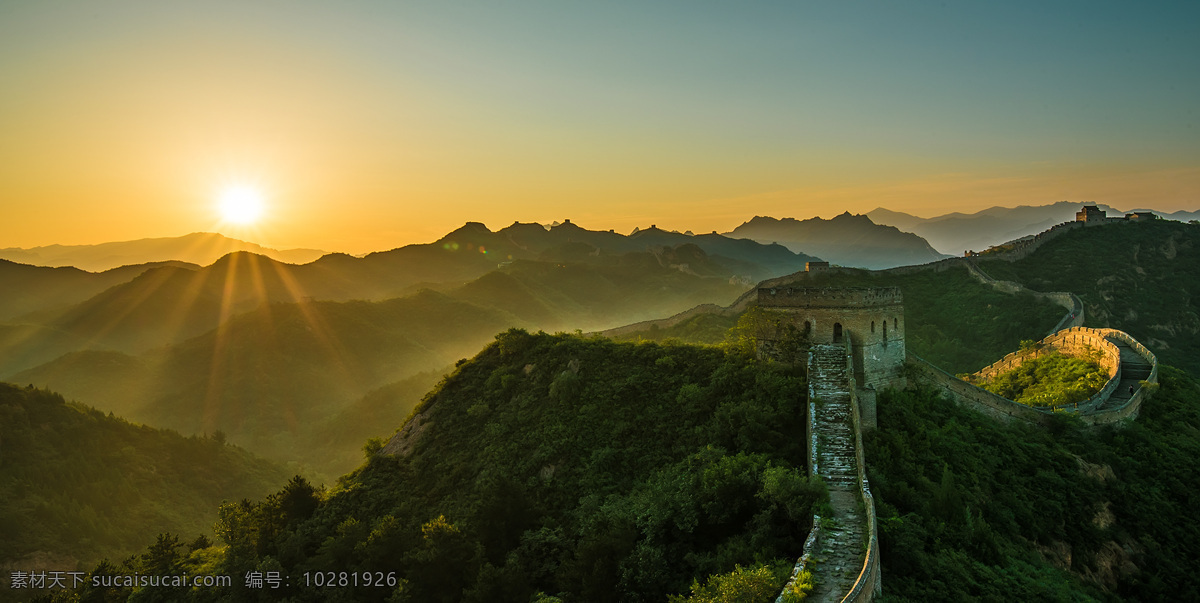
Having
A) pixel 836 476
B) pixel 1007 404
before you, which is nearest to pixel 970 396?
pixel 1007 404

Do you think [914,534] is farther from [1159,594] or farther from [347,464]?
[347,464]

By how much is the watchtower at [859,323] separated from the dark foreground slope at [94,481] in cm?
6387

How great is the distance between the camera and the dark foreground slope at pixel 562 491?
59.7 ft

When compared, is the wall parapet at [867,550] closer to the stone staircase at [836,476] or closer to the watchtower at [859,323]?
the stone staircase at [836,476]

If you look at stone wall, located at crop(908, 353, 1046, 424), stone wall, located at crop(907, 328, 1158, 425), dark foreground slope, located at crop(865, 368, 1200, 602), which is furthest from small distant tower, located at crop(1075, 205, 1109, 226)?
stone wall, located at crop(908, 353, 1046, 424)

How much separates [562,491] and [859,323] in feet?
→ 41.2

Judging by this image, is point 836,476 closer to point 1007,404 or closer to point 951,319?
point 1007,404

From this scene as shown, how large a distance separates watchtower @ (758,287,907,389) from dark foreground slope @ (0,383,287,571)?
63.9 meters

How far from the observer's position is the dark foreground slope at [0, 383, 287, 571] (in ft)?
190

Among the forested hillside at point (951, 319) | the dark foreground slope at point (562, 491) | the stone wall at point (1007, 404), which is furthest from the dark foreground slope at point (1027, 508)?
the forested hillside at point (951, 319)

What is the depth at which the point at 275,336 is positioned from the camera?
128 meters

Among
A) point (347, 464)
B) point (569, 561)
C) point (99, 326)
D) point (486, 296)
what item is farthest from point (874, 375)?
point (99, 326)

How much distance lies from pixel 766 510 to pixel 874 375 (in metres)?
9.29

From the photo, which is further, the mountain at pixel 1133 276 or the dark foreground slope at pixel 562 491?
the mountain at pixel 1133 276
